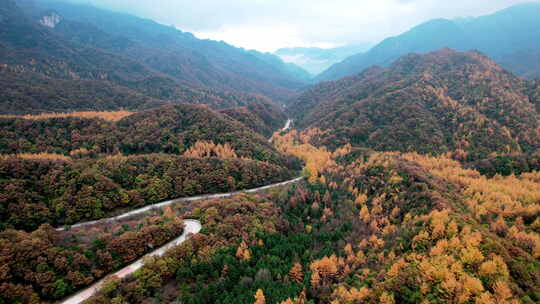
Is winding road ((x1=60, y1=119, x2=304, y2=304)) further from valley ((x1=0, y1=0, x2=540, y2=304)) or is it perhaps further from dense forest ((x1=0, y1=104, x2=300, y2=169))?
dense forest ((x1=0, y1=104, x2=300, y2=169))

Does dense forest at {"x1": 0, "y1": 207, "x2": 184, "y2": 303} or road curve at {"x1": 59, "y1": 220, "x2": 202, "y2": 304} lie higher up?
dense forest at {"x1": 0, "y1": 207, "x2": 184, "y2": 303}

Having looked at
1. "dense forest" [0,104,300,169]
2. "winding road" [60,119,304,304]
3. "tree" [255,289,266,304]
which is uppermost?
"dense forest" [0,104,300,169]

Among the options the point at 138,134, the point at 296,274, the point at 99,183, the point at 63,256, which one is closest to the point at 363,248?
the point at 296,274

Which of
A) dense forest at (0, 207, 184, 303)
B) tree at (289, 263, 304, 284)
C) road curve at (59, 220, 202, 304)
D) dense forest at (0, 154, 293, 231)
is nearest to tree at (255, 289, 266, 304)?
tree at (289, 263, 304, 284)

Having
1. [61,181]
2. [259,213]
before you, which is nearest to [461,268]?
[259,213]

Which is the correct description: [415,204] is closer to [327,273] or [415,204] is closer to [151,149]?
[327,273]

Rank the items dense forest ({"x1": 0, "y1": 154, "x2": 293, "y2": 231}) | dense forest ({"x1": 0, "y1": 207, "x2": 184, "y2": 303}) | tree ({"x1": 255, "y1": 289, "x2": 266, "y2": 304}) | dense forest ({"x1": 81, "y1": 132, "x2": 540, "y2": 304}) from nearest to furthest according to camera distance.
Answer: dense forest ({"x1": 81, "y1": 132, "x2": 540, "y2": 304}) < dense forest ({"x1": 0, "y1": 207, "x2": 184, "y2": 303}) < tree ({"x1": 255, "y1": 289, "x2": 266, "y2": 304}) < dense forest ({"x1": 0, "y1": 154, "x2": 293, "y2": 231})

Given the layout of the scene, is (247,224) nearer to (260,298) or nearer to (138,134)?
(260,298)
